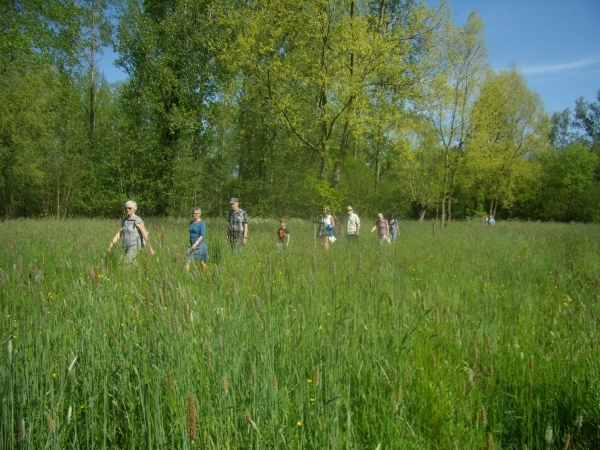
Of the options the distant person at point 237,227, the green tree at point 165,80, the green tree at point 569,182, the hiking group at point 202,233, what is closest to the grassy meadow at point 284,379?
the hiking group at point 202,233

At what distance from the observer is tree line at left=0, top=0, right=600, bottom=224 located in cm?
1692

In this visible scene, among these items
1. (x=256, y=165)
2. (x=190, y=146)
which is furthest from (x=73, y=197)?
(x=256, y=165)

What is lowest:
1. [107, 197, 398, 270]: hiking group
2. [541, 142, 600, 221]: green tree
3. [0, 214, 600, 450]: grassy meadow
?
[0, 214, 600, 450]: grassy meadow

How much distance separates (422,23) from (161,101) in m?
14.9

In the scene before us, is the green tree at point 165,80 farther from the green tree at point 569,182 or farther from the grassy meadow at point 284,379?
the green tree at point 569,182

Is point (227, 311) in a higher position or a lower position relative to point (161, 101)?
lower

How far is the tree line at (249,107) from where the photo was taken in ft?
55.5

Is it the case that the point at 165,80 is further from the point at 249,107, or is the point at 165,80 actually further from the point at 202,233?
the point at 202,233

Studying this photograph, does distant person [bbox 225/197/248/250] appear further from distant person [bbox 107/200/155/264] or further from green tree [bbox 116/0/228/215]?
green tree [bbox 116/0/228/215]

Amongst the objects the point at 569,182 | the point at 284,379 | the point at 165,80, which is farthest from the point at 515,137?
the point at 284,379

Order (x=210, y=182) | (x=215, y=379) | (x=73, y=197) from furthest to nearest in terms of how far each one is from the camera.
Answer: (x=210, y=182) → (x=73, y=197) → (x=215, y=379)

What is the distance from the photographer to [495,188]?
38594 millimetres

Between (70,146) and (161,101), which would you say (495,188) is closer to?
(161,101)

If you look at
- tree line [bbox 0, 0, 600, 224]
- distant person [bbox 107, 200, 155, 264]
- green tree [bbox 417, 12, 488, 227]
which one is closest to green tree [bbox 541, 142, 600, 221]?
tree line [bbox 0, 0, 600, 224]
